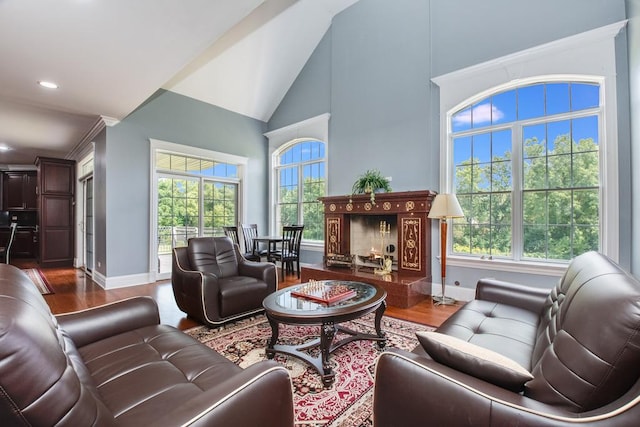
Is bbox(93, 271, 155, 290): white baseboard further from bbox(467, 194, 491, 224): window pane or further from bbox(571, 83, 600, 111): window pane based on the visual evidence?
bbox(571, 83, 600, 111): window pane

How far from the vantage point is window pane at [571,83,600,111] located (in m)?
3.26

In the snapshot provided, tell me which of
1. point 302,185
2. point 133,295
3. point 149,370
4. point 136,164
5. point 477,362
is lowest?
point 133,295

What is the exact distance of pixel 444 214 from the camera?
3.64m

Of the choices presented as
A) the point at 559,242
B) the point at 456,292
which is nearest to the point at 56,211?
the point at 456,292

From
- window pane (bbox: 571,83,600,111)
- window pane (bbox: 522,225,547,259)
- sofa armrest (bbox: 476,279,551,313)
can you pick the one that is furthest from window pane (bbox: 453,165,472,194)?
sofa armrest (bbox: 476,279,551,313)

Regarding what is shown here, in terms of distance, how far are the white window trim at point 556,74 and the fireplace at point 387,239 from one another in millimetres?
482

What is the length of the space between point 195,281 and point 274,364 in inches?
79.0

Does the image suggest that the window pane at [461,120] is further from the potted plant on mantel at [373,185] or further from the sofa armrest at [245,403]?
the sofa armrest at [245,403]

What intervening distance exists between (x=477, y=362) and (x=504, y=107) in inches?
150

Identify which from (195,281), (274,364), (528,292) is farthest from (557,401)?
(195,281)

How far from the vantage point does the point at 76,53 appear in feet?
9.23

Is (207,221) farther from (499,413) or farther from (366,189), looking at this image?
(499,413)

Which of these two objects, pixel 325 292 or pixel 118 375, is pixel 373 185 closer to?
pixel 325 292

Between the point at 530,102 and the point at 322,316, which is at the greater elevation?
the point at 530,102
